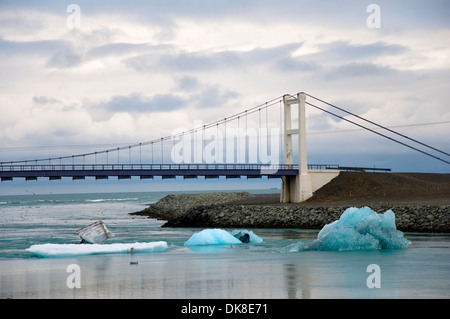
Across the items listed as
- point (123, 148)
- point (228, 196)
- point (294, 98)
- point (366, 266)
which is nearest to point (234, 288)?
point (366, 266)

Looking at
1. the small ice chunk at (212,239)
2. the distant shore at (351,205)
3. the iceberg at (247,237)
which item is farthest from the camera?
the distant shore at (351,205)

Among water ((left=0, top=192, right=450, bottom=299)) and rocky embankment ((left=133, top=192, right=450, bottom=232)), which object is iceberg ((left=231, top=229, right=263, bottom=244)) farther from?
rocky embankment ((left=133, top=192, right=450, bottom=232))

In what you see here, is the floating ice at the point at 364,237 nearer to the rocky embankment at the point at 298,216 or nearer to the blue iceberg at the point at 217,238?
the blue iceberg at the point at 217,238

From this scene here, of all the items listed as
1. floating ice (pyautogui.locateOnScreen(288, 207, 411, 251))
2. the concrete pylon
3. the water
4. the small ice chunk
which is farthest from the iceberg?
the concrete pylon

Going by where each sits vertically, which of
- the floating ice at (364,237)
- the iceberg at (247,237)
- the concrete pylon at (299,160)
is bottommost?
the iceberg at (247,237)

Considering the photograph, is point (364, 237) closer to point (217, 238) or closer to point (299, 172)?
point (217, 238)

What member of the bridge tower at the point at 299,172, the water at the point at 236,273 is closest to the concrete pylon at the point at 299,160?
the bridge tower at the point at 299,172

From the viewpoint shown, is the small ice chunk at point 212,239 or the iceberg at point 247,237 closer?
the small ice chunk at point 212,239
